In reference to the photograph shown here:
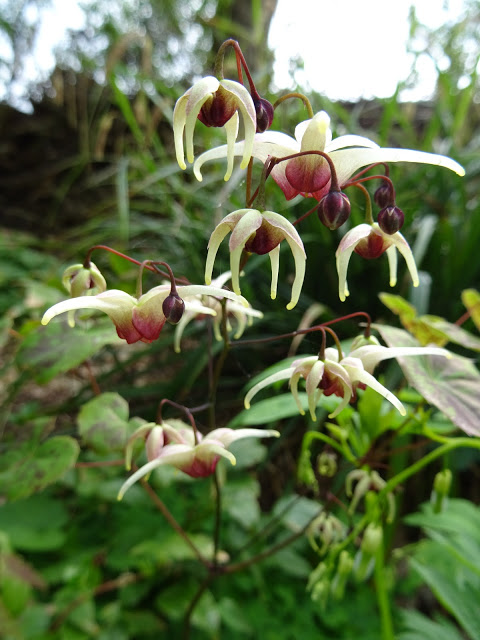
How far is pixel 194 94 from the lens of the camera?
1.22 feet

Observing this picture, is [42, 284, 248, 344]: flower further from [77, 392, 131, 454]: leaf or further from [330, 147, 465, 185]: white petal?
[77, 392, 131, 454]: leaf

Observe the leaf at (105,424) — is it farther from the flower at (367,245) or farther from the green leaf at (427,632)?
the green leaf at (427,632)

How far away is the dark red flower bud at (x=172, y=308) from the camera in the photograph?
1.29 feet

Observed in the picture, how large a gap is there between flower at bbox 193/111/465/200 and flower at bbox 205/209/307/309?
5 cm

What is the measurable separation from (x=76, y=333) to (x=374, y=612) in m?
1.00

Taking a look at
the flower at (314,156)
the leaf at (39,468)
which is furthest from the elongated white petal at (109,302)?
the leaf at (39,468)

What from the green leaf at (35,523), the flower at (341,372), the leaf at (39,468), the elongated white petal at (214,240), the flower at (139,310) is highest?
the elongated white petal at (214,240)

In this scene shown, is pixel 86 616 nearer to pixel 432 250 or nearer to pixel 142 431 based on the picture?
pixel 142 431

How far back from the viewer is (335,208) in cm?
38

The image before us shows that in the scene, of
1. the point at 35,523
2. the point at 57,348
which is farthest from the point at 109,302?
the point at 35,523

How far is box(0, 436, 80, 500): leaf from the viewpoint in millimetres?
686

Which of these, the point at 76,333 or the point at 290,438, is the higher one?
the point at 76,333

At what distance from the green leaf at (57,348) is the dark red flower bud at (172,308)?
1.17ft

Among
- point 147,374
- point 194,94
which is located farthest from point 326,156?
point 147,374
